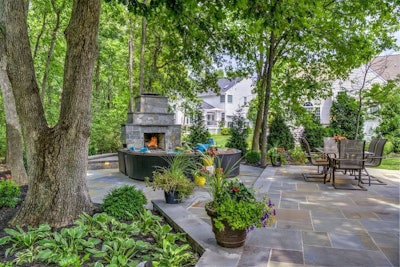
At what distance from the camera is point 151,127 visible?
8984 millimetres

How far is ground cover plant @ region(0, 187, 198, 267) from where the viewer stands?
8.02 feet

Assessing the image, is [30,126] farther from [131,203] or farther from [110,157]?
[110,157]

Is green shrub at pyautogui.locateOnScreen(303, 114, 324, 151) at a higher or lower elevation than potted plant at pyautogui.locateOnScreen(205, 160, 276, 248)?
higher

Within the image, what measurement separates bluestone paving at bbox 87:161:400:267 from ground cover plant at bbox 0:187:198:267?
259 millimetres

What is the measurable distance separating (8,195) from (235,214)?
3.39 meters

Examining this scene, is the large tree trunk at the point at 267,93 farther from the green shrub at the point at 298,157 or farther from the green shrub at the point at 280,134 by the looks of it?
the green shrub at the point at 280,134

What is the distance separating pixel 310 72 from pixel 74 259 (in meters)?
9.38

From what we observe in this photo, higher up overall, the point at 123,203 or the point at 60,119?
the point at 60,119

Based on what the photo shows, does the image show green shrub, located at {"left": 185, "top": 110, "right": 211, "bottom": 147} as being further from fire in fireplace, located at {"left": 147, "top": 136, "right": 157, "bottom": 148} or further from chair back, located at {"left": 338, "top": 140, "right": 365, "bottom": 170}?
chair back, located at {"left": 338, "top": 140, "right": 365, "bottom": 170}

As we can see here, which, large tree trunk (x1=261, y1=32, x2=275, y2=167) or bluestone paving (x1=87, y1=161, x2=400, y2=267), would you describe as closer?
bluestone paving (x1=87, y1=161, x2=400, y2=267)

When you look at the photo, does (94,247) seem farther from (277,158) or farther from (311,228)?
(277,158)

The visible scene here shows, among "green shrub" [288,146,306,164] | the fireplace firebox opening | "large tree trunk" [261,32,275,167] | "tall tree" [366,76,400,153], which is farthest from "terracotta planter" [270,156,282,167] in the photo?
"tall tree" [366,76,400,153]

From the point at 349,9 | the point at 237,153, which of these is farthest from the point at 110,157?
the point at 349,9

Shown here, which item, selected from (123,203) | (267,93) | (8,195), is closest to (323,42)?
(267,93)
